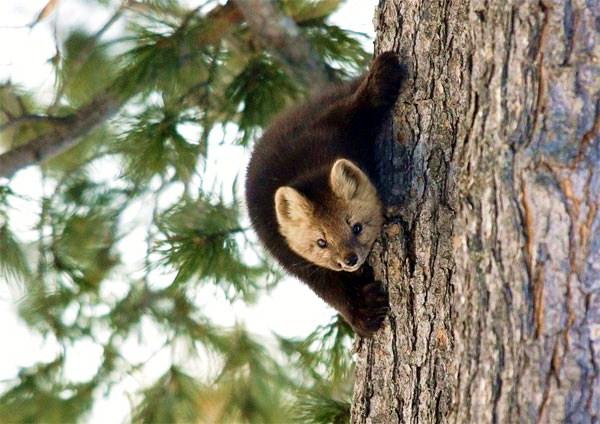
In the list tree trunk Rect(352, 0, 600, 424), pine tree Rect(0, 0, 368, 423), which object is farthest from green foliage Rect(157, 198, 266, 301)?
tree trunk Rect(352, 0, 600, 424)

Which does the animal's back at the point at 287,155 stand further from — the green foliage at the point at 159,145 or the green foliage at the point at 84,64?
the green foliage at the point at 84,64

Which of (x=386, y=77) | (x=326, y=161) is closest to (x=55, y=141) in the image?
(x=326, y=161)

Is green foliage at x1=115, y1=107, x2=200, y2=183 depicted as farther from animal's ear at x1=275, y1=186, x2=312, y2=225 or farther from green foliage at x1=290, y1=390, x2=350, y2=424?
green foliage at x1=290, y1=390, x2=350, y2=424

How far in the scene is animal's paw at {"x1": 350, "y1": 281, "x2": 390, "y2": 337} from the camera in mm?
3373

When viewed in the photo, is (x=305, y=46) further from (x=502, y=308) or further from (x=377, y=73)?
(x=502, y=308)

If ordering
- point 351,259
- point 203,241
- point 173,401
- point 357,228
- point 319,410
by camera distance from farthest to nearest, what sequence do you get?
point 173,401 → point 203,241 → point 319,410 → point 357,228 → point 351,259

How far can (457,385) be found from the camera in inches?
97.9

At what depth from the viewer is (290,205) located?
3934mm

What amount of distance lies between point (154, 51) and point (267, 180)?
35.9 inches

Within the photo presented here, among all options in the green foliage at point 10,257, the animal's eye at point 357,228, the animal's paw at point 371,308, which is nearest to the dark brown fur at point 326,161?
the animal's paw at point 371,308

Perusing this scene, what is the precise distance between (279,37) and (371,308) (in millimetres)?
1862

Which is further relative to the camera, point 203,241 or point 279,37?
point 279,37

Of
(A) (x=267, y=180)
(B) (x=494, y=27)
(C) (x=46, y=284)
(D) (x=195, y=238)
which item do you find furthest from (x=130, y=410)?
(B) (x=494, y=27)

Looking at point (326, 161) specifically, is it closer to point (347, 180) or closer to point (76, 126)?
point (347, 180)
